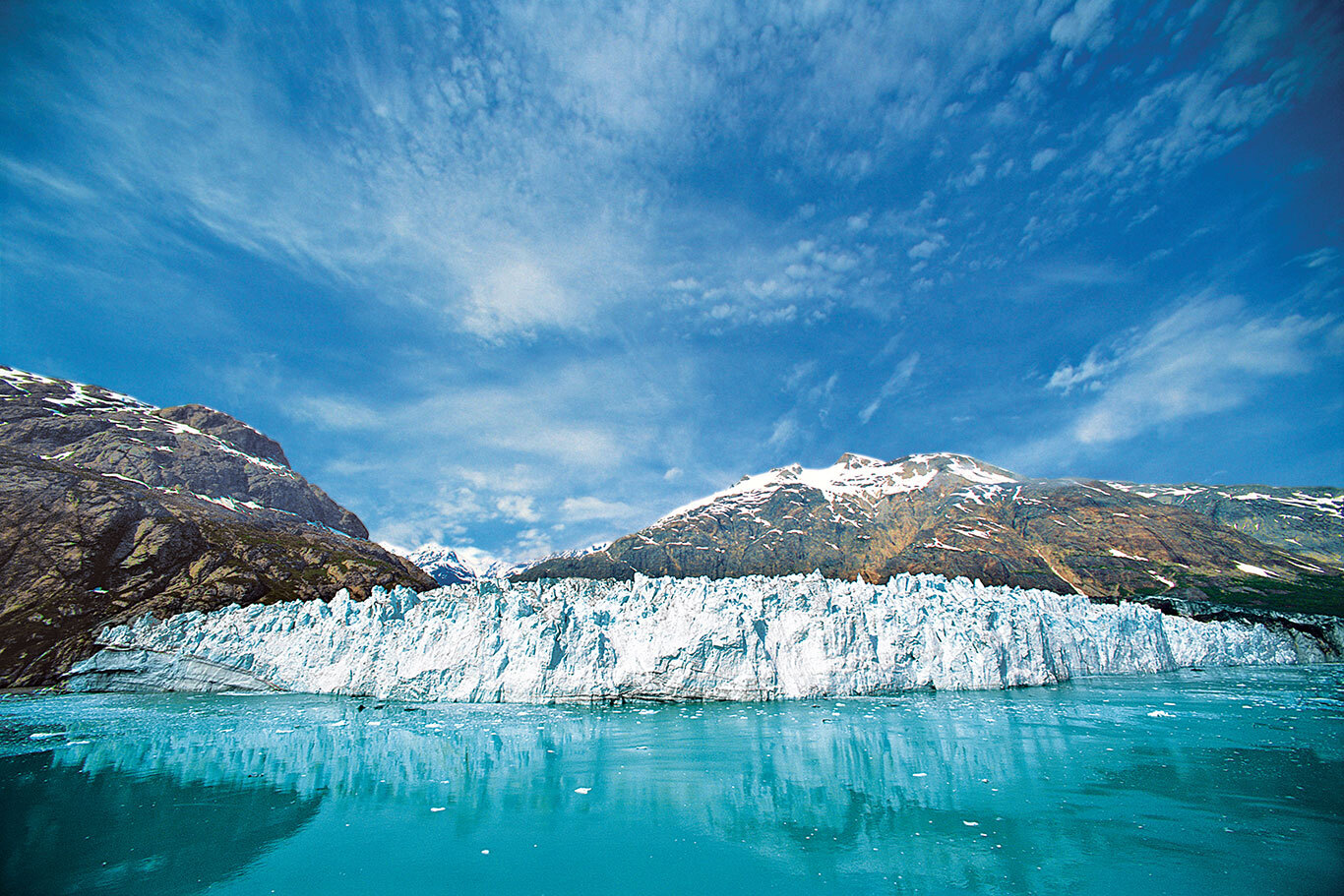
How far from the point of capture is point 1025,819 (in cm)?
1559

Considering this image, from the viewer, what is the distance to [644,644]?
37.9m

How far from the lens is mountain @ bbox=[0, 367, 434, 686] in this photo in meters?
68.0

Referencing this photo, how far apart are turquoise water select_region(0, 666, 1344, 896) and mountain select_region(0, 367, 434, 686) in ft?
162

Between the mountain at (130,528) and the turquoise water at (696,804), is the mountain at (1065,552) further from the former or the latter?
the turquoise water at (696,804)

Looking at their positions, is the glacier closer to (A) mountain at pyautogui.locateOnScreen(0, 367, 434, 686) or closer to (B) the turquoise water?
(B) the turquoise water

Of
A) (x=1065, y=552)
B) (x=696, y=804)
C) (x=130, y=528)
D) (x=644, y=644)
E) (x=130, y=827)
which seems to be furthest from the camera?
(x=1065, y=552)

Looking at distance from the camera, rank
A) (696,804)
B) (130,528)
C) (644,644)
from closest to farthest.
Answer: (696,804), (644,644), (130,528)

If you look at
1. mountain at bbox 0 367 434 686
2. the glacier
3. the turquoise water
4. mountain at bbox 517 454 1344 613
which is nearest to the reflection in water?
the turquoise water

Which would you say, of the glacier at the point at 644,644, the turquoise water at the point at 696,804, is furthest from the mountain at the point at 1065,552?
the turquoise water at the point at 696,804

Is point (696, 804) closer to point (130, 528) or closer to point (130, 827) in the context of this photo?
point (130, 827)

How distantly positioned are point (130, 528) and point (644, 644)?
301 ft

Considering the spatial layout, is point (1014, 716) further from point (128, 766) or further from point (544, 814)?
point (128, 766)

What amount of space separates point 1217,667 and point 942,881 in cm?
7084

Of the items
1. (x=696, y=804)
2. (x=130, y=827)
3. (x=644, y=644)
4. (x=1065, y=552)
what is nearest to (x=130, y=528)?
(x=644, y=644)
